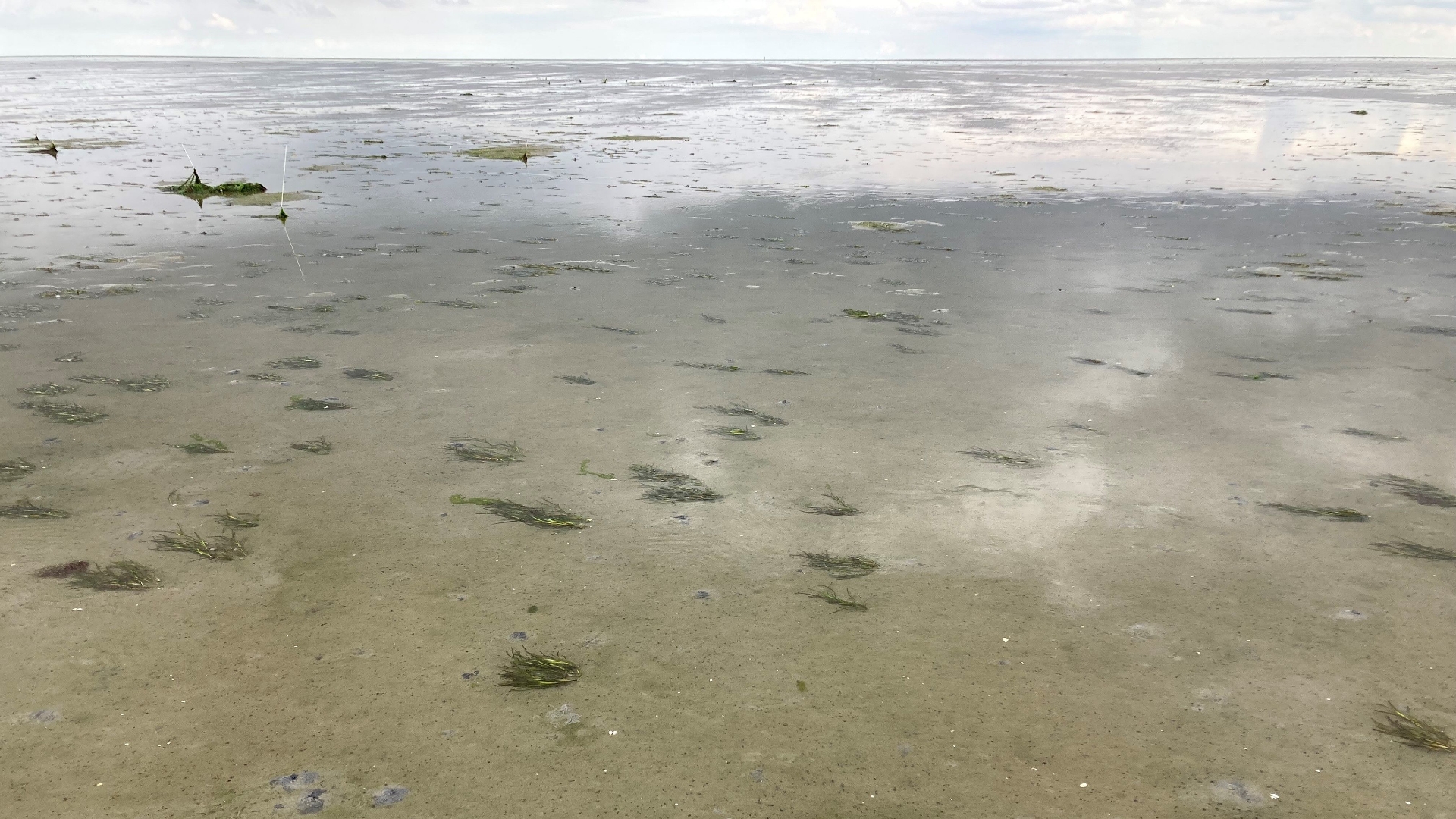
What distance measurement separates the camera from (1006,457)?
A: 5387 mm

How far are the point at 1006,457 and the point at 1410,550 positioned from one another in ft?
6.56

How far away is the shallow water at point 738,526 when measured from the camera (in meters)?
3.03

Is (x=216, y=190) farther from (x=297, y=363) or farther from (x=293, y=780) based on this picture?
(x=293, y=780)

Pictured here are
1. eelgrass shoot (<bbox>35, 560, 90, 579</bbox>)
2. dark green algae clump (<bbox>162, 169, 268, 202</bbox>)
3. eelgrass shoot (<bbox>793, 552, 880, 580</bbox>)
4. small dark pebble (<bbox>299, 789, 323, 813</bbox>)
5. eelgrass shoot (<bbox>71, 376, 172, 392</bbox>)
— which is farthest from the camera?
dark green algae clump (<bbox>162, 169, 268, 202</bbox>)

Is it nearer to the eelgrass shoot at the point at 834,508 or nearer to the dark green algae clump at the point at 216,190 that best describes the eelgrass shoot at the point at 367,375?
the eelgrass shoot at the point at 834,508

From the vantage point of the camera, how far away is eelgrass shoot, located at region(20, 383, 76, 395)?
6.18m

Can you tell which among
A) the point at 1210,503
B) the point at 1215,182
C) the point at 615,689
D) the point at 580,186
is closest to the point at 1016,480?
the point at 1210,503

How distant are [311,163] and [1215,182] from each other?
61.9 feet

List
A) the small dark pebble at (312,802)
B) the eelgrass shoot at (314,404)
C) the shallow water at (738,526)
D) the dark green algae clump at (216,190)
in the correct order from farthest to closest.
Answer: the dark green algae clump at (216,190), the eelgrass shoot at (314,404), the shallow water at (738,526), the small dark pebble at (312,802)

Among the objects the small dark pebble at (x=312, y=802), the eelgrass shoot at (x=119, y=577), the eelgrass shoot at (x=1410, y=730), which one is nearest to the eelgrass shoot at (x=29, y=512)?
the eelgrass shoot at (x=119, y=577)

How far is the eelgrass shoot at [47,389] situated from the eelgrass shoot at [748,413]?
4497mm

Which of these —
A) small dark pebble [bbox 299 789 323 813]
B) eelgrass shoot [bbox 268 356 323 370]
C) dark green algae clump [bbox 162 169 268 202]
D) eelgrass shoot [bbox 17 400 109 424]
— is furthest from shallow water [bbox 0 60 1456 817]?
dark green algae clump [bbox 162 169 268 202]

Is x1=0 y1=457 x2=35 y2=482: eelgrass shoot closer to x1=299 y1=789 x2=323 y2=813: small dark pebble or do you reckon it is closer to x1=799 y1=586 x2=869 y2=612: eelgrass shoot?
x1=299 y1=789 x2=323 y2=813: small dark pebble

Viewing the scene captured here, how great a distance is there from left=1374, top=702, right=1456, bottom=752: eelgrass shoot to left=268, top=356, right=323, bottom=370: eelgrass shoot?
22.2 feet
